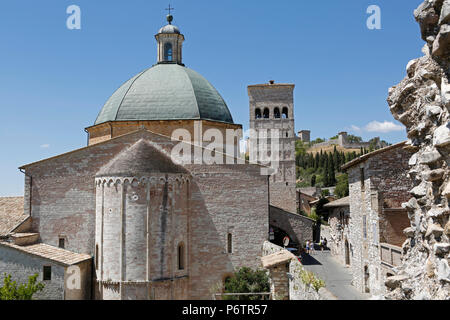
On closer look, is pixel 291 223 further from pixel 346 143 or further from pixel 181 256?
pixel 346 143

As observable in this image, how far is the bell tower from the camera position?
2545 centimetres

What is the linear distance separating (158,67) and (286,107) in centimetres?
1672

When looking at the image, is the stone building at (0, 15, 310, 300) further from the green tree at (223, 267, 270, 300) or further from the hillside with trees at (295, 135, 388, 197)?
the hillside with trees at (295, 135, 388, 197)

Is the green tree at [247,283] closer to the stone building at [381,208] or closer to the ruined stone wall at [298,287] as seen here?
the ruined stone wall at [298,287]

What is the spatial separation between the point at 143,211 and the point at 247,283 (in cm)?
522

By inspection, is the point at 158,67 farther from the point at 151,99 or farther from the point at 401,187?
the point at 401,187

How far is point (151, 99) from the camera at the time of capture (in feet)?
70.3

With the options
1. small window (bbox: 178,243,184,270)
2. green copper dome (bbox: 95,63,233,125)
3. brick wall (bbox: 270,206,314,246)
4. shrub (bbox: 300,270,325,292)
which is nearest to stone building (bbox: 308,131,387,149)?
brick wall (bbox: 270,206,314,246)

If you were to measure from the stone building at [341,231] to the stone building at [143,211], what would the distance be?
6.08 metres

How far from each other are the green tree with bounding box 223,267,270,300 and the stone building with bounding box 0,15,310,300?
3.27 feet

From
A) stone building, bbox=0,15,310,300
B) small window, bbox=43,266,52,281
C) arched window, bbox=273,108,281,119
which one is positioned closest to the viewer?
small window, bbox=43,266,52,281

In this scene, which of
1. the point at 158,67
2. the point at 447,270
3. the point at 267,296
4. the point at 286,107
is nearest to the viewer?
the point at 447,270

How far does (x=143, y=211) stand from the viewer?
1587 centimetres

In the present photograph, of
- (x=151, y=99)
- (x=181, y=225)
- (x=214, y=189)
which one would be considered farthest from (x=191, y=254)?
(x=151, y=99)
